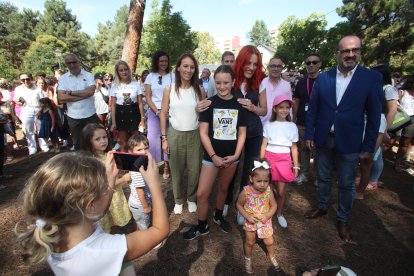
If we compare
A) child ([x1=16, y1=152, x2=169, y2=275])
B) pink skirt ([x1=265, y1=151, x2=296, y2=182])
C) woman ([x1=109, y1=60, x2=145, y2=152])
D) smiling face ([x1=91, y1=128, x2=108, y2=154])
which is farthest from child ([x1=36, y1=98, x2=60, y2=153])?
child ([x1=16, y1=152, x2=169, y2=275])

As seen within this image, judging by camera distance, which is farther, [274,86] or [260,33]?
[260,33]

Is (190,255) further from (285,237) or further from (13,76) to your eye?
(13,76)

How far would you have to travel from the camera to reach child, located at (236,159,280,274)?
2426 millimetres

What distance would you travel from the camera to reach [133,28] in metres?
7.89

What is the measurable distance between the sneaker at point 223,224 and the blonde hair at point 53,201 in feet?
7.64

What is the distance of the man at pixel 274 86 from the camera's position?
11.4 feet

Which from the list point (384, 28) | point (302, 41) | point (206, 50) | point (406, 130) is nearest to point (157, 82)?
point (406, 130)

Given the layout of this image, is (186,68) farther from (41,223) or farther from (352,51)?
(41,223)

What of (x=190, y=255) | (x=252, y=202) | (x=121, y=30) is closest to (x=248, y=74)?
(x=252, y=202)

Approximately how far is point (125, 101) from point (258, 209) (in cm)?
326

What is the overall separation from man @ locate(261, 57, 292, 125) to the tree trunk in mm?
5778

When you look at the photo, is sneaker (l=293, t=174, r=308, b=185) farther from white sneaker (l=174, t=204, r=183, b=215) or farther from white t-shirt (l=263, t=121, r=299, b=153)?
white sneaker (l=174, t=204, r=183, b=215)

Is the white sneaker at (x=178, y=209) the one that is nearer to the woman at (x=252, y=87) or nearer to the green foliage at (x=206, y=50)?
the woman at (x=252, y=87)

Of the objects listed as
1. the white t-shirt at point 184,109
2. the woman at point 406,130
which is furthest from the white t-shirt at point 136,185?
the woman at point 406,130
